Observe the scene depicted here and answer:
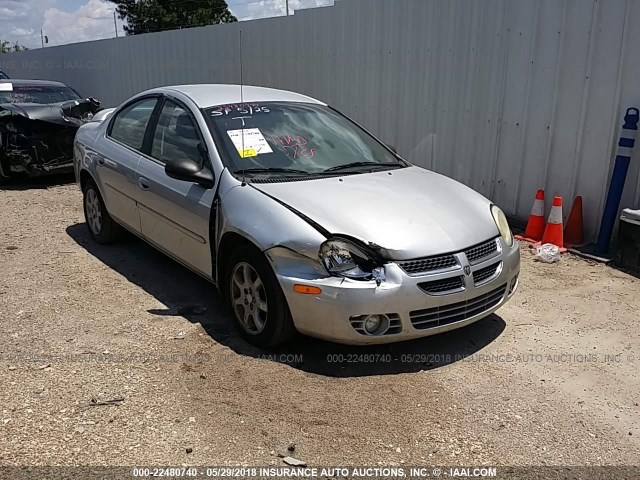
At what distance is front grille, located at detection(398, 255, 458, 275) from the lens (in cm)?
338

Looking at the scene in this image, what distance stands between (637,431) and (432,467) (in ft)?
3.85

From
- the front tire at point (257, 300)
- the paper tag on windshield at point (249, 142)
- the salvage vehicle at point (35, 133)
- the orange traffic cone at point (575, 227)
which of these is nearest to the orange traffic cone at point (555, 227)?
the orange traffic cone at point (575, 227)

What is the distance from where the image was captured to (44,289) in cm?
493

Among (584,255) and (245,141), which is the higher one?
(245,141)

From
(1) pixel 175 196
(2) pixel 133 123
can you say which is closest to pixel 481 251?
(1) pixel 175 196

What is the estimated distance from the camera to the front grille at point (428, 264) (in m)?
3.38

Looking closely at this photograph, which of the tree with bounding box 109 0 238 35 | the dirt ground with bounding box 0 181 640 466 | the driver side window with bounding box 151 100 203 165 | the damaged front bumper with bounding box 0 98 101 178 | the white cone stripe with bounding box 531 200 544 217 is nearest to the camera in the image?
the dirt ground with bounding box 0 181 640 466

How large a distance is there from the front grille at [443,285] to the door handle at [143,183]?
8.00ft

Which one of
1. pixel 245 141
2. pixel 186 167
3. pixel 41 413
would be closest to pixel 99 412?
pixel 41 413

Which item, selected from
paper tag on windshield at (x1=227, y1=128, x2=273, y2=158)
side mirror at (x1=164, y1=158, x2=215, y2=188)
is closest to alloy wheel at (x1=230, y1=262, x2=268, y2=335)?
side mirror at (x1=164, y1=158, x2=215, y2=188)

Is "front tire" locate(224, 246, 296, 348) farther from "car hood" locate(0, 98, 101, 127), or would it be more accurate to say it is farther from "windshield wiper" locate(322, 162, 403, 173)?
"car hood" locate(0, 98, 101, 127)

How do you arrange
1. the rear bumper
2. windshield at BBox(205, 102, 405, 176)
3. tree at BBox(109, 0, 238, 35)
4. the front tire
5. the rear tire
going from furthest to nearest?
tree at BBox(109, 0, 238, 35)
the rear tire
windshield at BBox(205, 102, 405, 176)
the front tire
the rear bumper

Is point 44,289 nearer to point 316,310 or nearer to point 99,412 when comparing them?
point 99,412

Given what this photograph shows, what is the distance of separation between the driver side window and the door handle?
0.20 m
